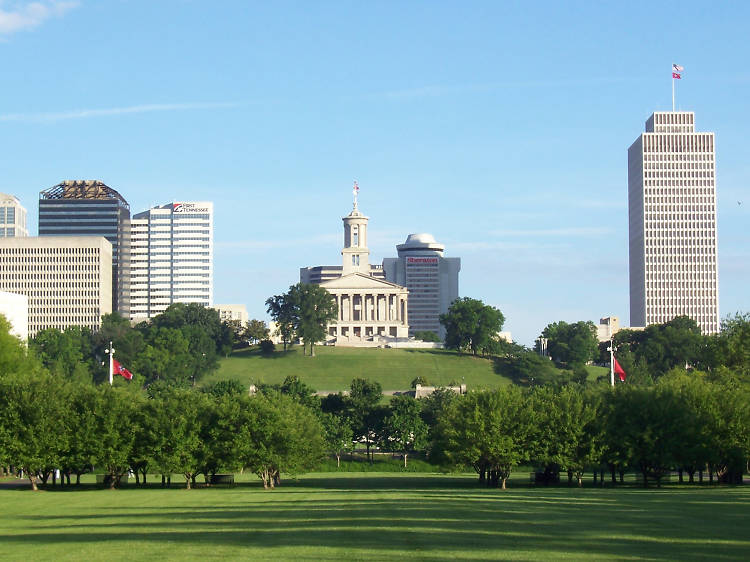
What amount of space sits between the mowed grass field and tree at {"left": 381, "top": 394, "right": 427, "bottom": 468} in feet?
181

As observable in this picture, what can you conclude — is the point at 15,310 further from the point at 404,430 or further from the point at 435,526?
the point at 435,526

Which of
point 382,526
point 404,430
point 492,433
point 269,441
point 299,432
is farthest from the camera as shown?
point 404,430

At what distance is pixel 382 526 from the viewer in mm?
43281

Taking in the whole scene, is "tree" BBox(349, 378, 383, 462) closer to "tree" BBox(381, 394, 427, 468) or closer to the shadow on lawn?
"tree" BBox(381, 394, 427, 468)

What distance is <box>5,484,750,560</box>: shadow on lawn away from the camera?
36031mm

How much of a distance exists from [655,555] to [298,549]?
35.9 feet

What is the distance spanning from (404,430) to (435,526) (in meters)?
82.1

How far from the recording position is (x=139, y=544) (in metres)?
38.1

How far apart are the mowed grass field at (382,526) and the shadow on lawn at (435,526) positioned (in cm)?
5

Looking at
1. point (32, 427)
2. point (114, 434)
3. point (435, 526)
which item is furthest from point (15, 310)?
point (435, 526)

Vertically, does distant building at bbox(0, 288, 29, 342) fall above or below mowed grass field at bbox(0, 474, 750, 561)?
above

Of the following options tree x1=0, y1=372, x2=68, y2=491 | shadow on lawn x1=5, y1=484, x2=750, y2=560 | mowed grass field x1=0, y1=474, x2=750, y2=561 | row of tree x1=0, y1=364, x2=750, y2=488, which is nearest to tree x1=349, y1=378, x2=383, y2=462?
row of tree x1=0, y1=364, x2=750, y2=488

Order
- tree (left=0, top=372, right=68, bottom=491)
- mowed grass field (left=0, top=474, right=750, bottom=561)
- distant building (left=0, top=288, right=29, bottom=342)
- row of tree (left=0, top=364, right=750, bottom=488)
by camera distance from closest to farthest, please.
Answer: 1. mowed grass field (left=0, top=474, right=750, bottom=561)
2. tree (left=0, top=372, right=68, bottom=491)
3. row of tree (left=0, top=364, right=750, bottom=488)
4. distant building (left=0, top=288, right=29, bottom=342)

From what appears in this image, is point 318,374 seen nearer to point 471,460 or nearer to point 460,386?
point 460,386
